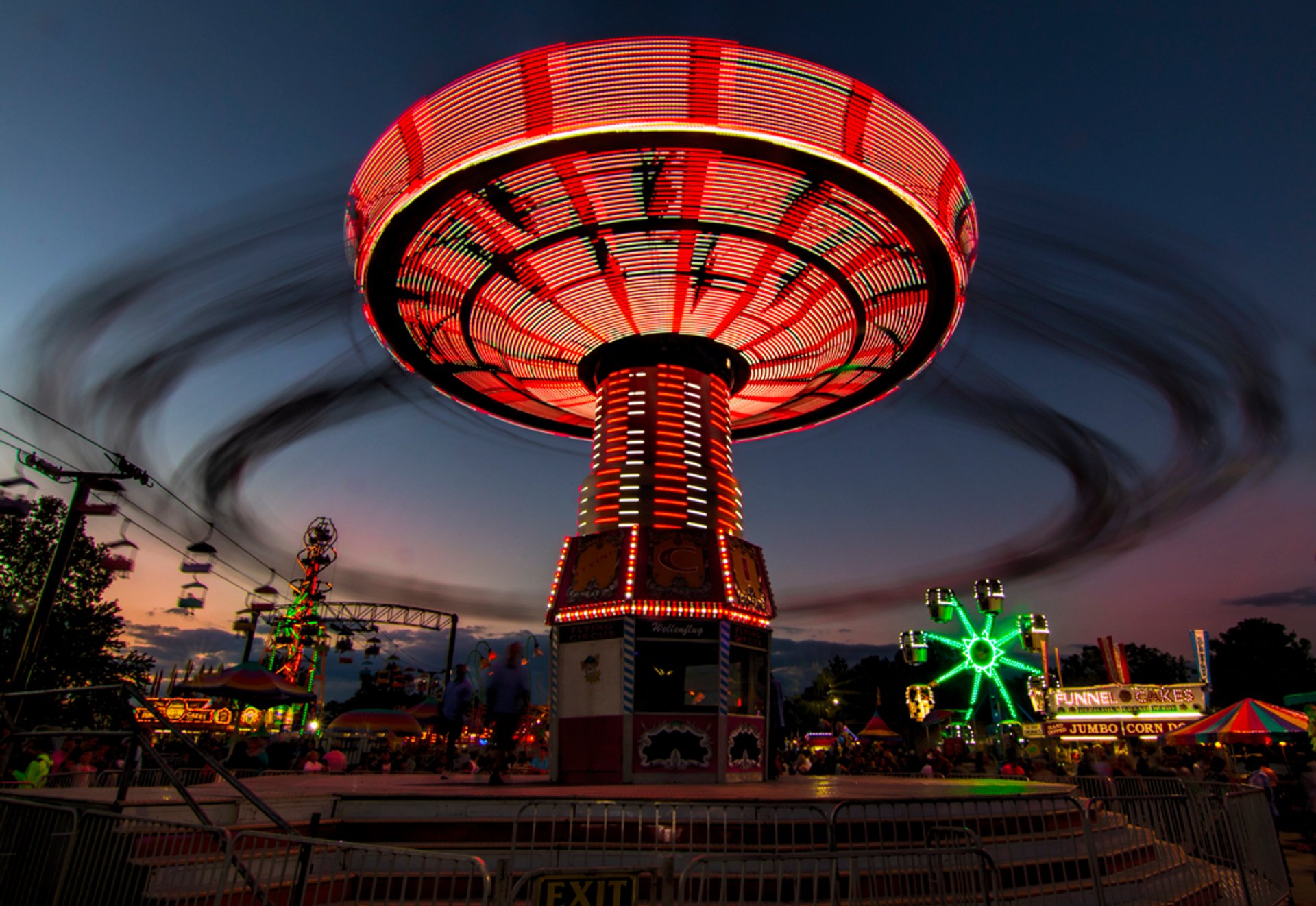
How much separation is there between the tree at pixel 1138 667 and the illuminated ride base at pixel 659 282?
8905 centimetres

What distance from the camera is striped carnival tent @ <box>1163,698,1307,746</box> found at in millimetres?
22688

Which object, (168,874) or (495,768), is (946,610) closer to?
(495,768)

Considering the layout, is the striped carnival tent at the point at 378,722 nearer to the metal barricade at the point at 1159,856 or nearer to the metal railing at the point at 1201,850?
the metal barricade at the point at 1159,856

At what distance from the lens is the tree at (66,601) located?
3316 centimetres

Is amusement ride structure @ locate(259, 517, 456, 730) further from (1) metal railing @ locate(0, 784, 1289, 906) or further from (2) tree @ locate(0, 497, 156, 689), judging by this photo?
(1) metal railing @ locate(0, 784, 1289, 906)

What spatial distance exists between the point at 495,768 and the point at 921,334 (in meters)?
14.1

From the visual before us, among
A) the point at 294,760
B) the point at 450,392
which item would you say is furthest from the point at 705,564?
the point at 294,760

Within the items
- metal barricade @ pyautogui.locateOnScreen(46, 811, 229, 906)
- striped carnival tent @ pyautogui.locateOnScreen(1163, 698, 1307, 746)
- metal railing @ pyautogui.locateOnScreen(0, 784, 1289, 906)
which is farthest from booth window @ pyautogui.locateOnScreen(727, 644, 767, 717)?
striped carnival tent @ pyautogui.locateOnScreen(1163, 698, 1307, 746)

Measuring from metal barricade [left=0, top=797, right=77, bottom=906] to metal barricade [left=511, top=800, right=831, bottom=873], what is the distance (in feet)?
13.1

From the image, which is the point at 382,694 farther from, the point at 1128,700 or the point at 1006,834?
the point at 1006,834

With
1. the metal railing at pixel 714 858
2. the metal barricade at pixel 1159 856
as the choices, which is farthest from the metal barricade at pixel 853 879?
the metal barricade at pixel 1159 856

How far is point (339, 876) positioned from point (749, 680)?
12638mm

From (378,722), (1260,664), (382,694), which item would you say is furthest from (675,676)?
(382,694)

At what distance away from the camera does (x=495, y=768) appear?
12906 mm
